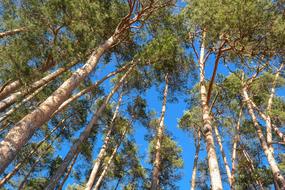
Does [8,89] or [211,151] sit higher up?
[8,89]

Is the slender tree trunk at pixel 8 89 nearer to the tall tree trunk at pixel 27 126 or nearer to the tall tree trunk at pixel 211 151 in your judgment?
the tall tree trunk at pixel 27 126

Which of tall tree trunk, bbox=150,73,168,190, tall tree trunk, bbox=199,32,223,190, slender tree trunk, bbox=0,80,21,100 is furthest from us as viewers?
tall tree trunk, bbox=150,73,168,190

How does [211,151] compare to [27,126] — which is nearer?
[27,126]

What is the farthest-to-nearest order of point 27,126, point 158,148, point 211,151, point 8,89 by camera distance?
point 158,148
point 8,89
point 211,151
point 27,126

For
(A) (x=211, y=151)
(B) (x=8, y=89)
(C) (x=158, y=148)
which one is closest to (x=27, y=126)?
(A) (x=211, y=151)

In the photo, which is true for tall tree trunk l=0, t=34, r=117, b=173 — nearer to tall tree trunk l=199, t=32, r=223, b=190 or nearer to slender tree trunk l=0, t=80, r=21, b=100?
slender tree trunk l=0, t=80, r=21, b=100

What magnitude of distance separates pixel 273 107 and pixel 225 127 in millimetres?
3286

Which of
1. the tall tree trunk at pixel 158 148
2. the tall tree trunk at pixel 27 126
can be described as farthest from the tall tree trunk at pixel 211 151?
the tall tree trunk at pixel 158 148

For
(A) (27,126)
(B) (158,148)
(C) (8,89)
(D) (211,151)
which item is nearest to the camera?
(A) (27,126)

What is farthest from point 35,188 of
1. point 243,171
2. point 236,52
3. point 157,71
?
point 236,52

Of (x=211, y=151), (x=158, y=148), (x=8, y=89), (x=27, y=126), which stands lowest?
(x=27, y=126)

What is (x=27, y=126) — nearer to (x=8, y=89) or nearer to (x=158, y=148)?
(x=8, y=89)

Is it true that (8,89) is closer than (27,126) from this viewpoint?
No

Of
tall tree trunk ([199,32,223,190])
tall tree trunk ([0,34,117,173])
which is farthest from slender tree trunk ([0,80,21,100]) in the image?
tall tree trunk ([199,32,223,190])
